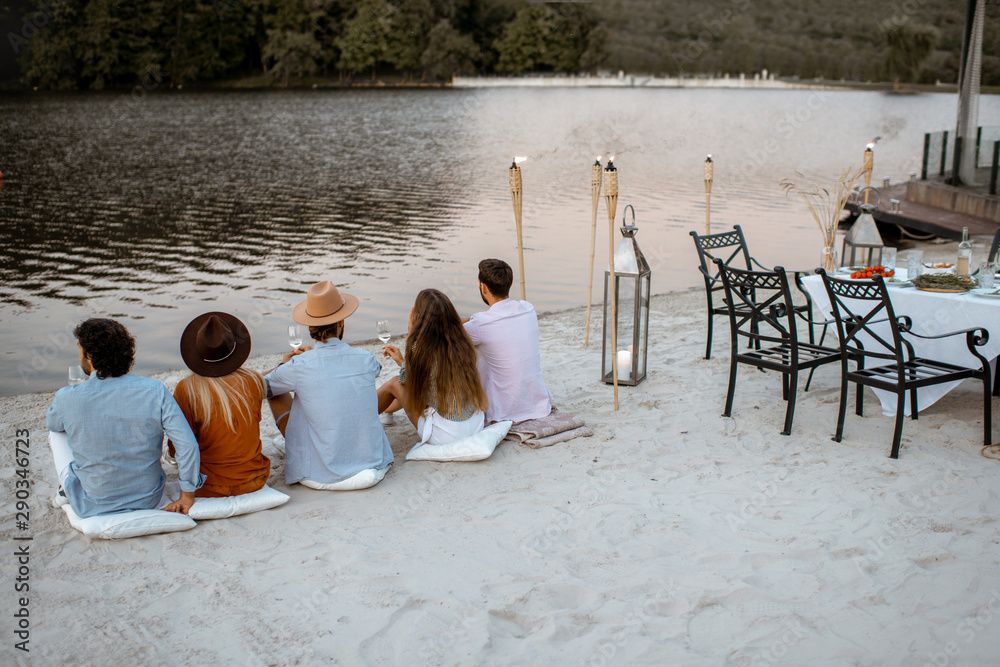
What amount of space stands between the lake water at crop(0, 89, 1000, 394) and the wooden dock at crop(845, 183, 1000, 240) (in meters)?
1.32

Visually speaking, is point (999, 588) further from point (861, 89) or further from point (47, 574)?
point (861, 89)

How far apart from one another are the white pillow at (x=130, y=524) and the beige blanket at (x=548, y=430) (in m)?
A: 1.89

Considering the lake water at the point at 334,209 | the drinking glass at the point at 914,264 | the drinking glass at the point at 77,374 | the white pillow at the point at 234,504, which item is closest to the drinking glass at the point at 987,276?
the drinking glass at the point at 914,264

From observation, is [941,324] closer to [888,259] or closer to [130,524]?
[888,259]

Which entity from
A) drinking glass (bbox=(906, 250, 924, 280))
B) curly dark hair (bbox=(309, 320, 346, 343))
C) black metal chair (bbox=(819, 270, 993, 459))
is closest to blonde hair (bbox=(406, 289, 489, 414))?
curly dark hair (bbox=(309, 320, 346, 343))

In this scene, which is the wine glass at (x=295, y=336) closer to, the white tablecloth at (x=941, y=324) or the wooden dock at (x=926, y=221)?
the white tablecloth at (x=941, y=324)

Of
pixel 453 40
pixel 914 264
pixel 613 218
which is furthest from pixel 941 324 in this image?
pixel 453 40

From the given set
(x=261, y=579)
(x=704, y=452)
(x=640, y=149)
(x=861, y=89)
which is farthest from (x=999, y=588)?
(x=861, y=89)

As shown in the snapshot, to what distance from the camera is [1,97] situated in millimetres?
58938

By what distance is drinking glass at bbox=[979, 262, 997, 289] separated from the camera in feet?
15.4

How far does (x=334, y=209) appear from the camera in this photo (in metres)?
18.2

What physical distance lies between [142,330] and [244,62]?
89.9m

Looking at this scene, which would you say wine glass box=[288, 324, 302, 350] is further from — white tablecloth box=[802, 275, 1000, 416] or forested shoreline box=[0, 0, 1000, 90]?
forested shoreline box=[0, 0, 1000, 90]

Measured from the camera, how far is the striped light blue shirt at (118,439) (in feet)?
11.1
